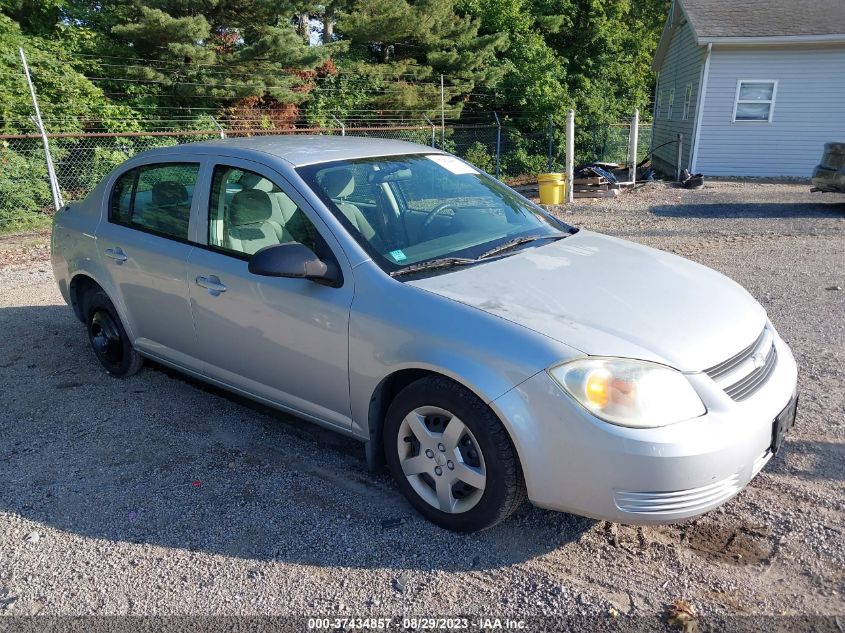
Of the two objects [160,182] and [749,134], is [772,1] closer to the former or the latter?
[749,134]

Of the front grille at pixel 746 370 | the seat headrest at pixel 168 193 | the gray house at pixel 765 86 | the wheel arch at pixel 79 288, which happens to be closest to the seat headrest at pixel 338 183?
the seat headrest at pixel 168 193

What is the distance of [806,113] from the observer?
1684 cm

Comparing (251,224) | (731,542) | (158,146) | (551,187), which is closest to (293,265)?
(251,224)

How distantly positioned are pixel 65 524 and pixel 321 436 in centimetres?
138

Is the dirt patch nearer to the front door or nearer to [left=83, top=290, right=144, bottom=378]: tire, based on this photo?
the front door

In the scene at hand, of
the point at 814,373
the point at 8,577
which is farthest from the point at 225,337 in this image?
the point at 814,373

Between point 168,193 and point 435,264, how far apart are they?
2.00 m

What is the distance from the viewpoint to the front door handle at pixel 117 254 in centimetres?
431

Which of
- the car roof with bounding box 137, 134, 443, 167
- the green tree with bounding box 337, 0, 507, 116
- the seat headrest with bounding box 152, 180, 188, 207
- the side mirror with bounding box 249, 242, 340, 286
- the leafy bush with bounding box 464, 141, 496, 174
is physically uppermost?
the green tree with bounding box 337, 0, 507, 116

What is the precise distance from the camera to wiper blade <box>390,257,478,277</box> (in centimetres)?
314

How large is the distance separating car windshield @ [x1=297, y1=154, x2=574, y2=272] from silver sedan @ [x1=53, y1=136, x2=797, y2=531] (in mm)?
13

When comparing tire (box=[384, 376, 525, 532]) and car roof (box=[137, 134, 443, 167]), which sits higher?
car roof (box=[137, 134, 443, 167])

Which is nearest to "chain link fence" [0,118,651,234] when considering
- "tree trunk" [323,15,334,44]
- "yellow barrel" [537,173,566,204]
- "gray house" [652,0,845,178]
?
"yellow barrel" [537,173,566,204]

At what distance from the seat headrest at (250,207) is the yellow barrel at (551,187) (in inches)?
402
